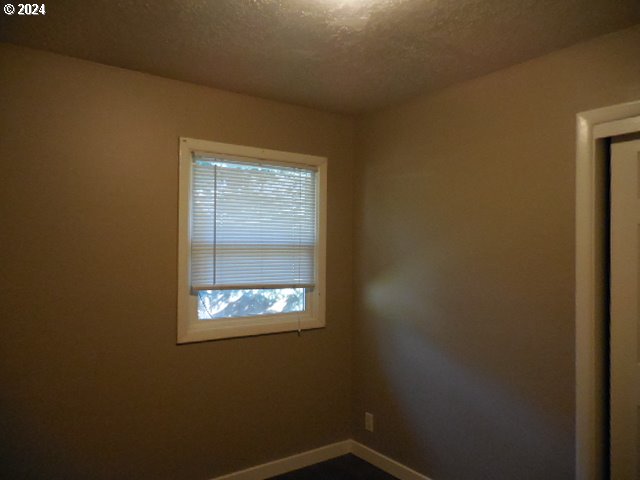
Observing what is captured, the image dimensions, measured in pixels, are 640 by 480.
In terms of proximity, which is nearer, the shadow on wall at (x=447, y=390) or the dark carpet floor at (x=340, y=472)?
the shadow on wall at (x=447, y=390)

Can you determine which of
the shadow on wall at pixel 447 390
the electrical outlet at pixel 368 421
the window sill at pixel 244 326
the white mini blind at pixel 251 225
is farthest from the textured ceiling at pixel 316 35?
the electrical outlet at pixel 368 421

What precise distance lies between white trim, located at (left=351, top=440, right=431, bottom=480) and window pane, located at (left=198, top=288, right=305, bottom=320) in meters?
1.11

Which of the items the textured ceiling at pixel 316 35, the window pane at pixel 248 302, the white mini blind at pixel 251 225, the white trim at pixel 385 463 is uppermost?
the textured ceiling at pixel 316 35

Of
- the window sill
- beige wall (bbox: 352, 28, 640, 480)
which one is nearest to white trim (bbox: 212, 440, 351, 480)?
beige wall (bbox: 352, 28, 640, 480)

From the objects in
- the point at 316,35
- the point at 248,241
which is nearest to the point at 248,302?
the point at 248,241

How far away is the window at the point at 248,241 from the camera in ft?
9.07

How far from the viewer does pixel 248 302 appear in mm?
3025

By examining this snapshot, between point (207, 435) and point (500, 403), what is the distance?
1.72m

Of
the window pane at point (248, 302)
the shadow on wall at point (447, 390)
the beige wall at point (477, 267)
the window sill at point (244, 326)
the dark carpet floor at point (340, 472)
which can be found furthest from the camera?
the dark carpet floor at point (340, 472)

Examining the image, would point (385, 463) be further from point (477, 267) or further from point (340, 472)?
point (477, 267)

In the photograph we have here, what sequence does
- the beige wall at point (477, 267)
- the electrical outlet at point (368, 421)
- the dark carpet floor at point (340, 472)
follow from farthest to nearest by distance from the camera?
1. the electrical outlet at point (368, 421)
2. the dark carpet floor at point (340, 472)
3. the beige wall at point (477, 267)

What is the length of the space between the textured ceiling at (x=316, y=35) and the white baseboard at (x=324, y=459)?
244 centimetres

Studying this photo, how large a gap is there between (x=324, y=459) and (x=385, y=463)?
1.44ft

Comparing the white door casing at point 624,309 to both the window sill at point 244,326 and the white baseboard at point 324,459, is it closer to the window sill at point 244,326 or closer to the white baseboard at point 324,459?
the white baseboard at point 324,459
